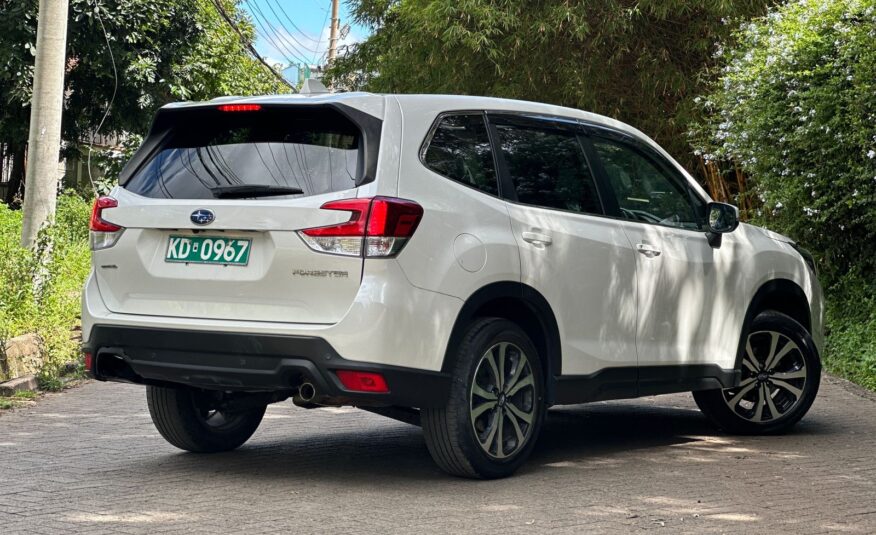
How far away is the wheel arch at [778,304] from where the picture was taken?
8344 mm

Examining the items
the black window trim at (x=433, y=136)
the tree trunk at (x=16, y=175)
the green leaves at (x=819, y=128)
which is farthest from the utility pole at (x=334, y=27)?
the black window trim at (x=433, y=136)

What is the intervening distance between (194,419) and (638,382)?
2.51m

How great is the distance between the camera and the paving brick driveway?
19.0 ft

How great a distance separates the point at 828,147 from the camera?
13.2 m

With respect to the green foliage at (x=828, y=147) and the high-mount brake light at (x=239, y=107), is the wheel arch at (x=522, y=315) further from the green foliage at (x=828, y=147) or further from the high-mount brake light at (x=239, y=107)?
the green foliage at (x=828, y=147)

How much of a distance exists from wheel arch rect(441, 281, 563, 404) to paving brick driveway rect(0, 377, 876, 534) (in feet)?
2.00

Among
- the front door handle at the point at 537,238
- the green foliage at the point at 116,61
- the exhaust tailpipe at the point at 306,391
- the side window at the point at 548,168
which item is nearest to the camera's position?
the exhaust tailpipe at the point at 306,391

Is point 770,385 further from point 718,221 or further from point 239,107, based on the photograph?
point 239,107

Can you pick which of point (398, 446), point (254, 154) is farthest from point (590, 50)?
point (254, 154)

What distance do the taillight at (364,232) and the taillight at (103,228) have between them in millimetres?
1143

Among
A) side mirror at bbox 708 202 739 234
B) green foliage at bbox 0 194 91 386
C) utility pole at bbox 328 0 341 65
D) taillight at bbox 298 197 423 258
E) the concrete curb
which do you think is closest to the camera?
taillight at bbox 298 197 423 258

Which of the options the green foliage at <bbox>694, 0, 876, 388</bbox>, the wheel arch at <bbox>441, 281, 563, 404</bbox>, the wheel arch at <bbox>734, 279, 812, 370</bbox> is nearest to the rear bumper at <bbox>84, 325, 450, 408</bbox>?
the wheel arch at <bbox>441, 281, 563, 404</bbox>

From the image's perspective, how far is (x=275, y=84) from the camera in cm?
4128

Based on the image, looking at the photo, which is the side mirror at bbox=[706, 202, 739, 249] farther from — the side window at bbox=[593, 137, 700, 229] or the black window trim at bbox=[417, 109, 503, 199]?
the black window trim at bbox=[417, 109, 503, 199]
